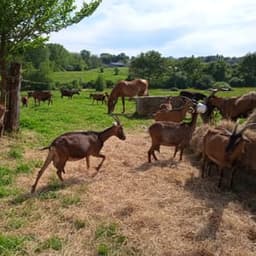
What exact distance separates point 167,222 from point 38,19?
24.8 ft

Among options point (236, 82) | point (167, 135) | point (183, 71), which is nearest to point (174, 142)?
point (167, 135)

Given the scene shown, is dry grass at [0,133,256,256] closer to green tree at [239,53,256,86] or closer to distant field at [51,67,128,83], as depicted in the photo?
green tree at [239,53,256,86]

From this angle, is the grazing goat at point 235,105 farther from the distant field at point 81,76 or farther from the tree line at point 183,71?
the distant field at point 81,76

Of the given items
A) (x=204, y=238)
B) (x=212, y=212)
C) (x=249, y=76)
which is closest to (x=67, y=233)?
(x=204, y=238)

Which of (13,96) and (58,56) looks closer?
(13,96)

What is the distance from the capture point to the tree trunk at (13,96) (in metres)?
12.1

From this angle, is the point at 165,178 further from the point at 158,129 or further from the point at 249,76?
the point at 249,76

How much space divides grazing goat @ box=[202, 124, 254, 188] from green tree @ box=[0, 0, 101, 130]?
5.77 metres

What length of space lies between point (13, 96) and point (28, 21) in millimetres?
2168

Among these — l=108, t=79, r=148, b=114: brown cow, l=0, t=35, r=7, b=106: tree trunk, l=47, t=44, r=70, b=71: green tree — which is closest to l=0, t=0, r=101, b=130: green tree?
l=0, t=35, r=7, b=106: tree trunk

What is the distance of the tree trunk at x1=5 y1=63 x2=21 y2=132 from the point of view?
39.5 ft

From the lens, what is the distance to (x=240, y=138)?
830cm

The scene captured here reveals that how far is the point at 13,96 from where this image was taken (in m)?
12.1

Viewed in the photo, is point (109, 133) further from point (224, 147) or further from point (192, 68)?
point (192, 68)
